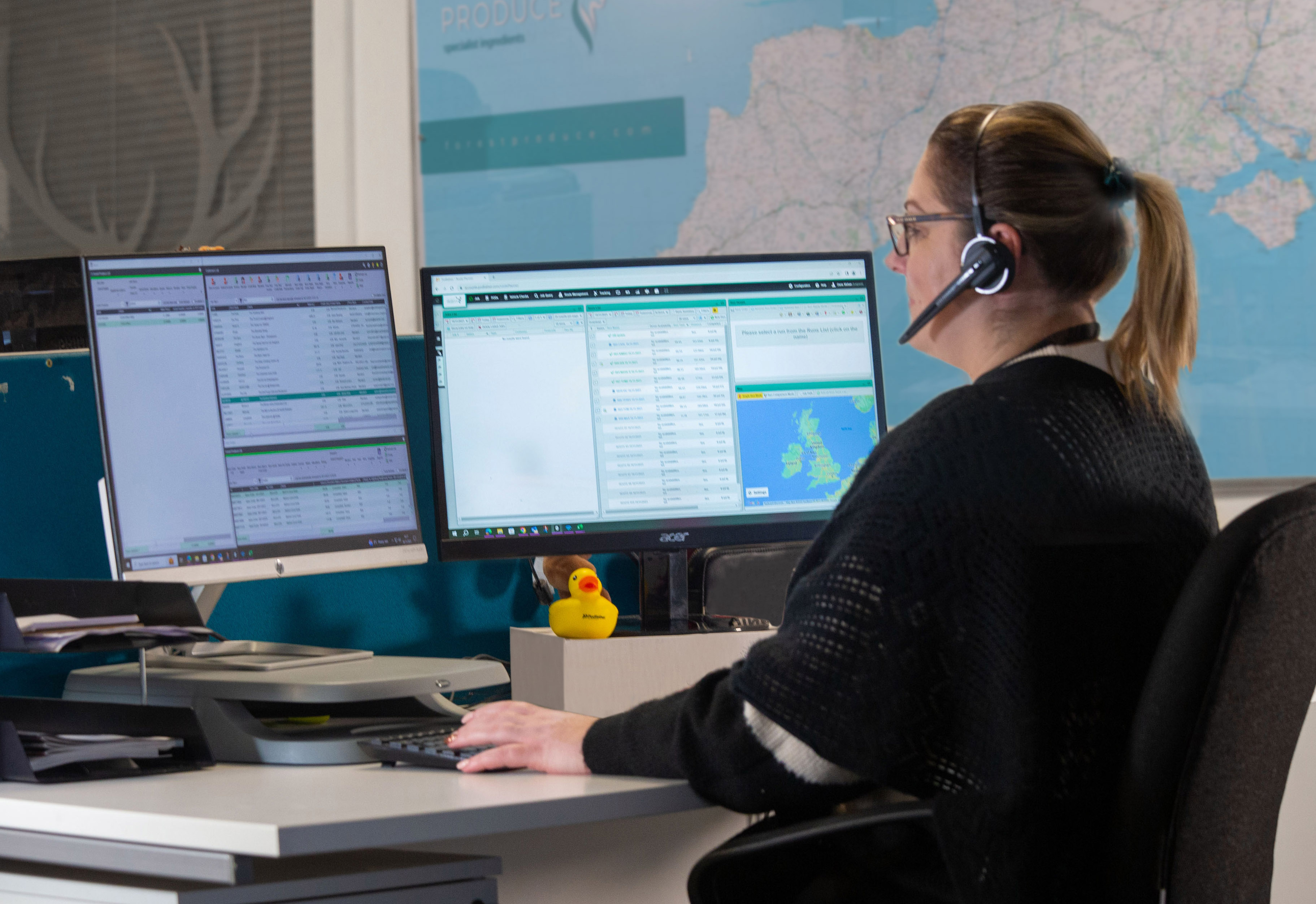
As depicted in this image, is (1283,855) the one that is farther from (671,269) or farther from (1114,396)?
(671,269)

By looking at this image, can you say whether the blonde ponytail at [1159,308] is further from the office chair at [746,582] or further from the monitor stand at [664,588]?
the office chair at [746,582]

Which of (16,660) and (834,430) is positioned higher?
(834,430)

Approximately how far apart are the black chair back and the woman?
0.06 m

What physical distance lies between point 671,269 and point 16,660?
825mm

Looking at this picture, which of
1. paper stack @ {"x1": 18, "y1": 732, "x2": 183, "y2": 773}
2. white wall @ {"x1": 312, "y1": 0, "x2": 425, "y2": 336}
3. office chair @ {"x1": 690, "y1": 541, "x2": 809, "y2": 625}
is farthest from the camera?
white wall @ {"x1": 312, "y1": 0, "x2": 425, "y2": 336}

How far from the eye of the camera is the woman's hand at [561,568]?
1.57m

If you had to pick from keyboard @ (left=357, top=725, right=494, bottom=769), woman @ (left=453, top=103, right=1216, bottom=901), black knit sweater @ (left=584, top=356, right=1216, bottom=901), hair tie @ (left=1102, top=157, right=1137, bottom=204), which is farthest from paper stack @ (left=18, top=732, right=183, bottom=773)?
hair tie @ (left=1102, top=157, right=1137, bottom=204)

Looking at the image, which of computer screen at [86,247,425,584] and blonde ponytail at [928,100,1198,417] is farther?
computer screen at [86,247,425,584]

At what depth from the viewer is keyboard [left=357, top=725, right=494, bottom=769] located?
3.41ft

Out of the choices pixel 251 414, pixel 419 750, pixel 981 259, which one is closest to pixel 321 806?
pixel 419 750

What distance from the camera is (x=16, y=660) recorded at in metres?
1.29

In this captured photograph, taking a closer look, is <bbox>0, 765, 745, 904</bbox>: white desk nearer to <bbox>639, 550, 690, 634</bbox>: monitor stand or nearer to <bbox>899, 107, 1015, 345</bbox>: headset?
<bbox>639, 550, 690, 634</bbox>: monitor stand

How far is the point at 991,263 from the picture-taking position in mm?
1108

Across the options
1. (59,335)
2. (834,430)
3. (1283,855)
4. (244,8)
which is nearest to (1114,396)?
(834,430)
